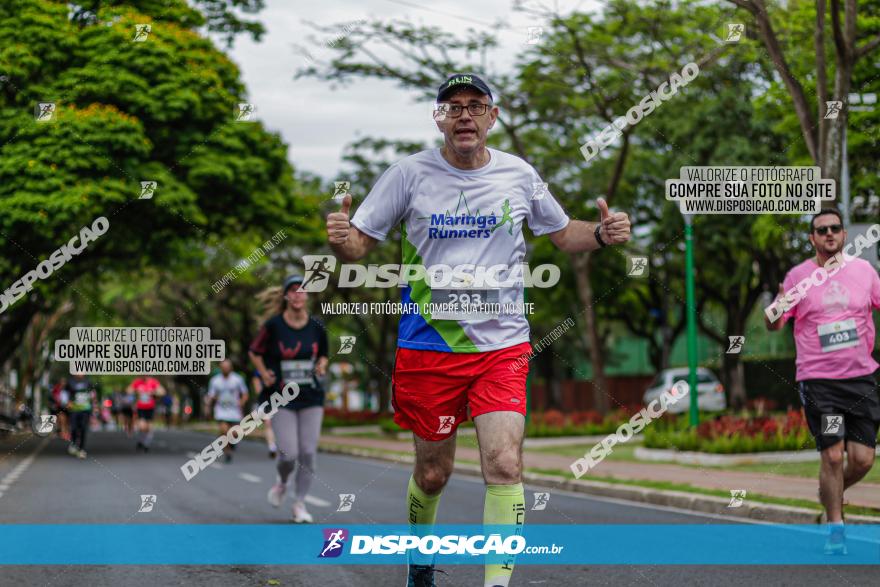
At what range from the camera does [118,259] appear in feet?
82.2

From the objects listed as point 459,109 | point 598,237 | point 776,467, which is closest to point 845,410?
point 598,237

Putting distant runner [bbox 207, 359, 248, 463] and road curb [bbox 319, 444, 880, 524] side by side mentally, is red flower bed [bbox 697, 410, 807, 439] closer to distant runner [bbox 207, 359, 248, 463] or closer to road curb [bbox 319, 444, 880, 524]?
road curb [bbox 319, 444, 880, 524]

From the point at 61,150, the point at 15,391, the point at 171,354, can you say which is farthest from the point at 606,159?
the point at 15,391

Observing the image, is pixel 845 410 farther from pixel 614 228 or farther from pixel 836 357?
pixel 614 228

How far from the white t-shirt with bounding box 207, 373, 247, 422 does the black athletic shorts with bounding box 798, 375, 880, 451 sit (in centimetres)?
1389

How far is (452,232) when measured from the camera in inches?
188

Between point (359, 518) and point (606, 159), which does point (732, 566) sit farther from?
point (606, 159)

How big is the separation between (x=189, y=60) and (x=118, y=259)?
507 centimetres

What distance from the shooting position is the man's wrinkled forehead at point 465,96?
4738mm

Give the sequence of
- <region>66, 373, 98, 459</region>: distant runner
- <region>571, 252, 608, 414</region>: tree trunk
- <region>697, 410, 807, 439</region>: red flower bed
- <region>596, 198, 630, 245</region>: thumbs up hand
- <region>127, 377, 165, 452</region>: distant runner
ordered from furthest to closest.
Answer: <region>571, 252, 608, 414</region>: tree trunk < <region>127, 377, 165, 452</region>: distant runner < <region>66, 373, 98, 459</region>: distant runner < <region>697, 410, 807, 439</region>: red flower bed < <region>596, 198, 630, 245</region>: thumbs up hand

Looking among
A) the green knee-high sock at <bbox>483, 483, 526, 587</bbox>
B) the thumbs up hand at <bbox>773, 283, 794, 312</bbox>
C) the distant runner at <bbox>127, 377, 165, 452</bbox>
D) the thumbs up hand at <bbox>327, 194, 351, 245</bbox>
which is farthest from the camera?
the distant runner at <bbox>127, 377, 165, 452</bbox>

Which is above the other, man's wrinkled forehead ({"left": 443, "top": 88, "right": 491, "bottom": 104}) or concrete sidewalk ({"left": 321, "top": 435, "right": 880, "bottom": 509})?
man's wrinkled forehead ({"left": 443, "top": 88, "right": 491, "bottom": 104})

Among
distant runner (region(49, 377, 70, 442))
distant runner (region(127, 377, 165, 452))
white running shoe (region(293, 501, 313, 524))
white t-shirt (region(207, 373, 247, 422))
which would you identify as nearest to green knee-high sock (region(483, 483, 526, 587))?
white running shoe (region(293, 501, 313, 524))

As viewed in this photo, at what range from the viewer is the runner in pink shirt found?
6.80 meters
